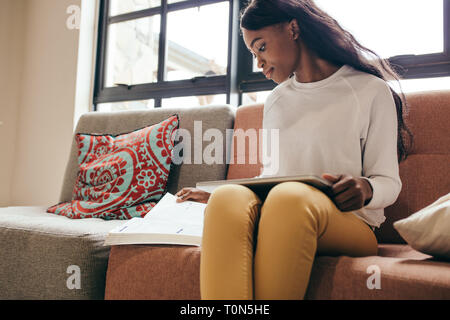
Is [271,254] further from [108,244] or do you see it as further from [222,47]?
[222,47]

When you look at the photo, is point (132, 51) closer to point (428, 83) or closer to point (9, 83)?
point (9, 83)

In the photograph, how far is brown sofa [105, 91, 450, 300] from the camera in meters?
0.66

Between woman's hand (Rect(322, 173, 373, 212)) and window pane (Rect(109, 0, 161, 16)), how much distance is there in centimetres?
208

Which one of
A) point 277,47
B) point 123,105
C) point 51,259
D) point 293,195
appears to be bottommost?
point 51,259

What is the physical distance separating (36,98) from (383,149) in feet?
8.08

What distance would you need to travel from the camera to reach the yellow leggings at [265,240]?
658 millimetres

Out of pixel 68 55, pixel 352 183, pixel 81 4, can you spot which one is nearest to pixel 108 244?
pixel 352 183

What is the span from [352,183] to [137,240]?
0.53 m

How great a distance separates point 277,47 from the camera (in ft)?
3.60

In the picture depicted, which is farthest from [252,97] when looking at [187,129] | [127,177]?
[127,177]

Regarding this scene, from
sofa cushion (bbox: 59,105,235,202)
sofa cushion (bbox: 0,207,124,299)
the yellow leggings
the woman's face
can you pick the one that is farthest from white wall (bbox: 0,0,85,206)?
the yellow leggings

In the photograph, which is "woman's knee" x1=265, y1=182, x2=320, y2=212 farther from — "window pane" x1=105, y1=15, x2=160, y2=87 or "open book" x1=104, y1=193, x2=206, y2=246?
"window pane" x1=105, y1=15, x2=160, y2=87

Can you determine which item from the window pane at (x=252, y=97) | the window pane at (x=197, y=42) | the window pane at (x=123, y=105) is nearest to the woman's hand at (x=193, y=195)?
the window pane at (x=252, y=97)

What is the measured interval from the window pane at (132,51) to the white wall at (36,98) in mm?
248
